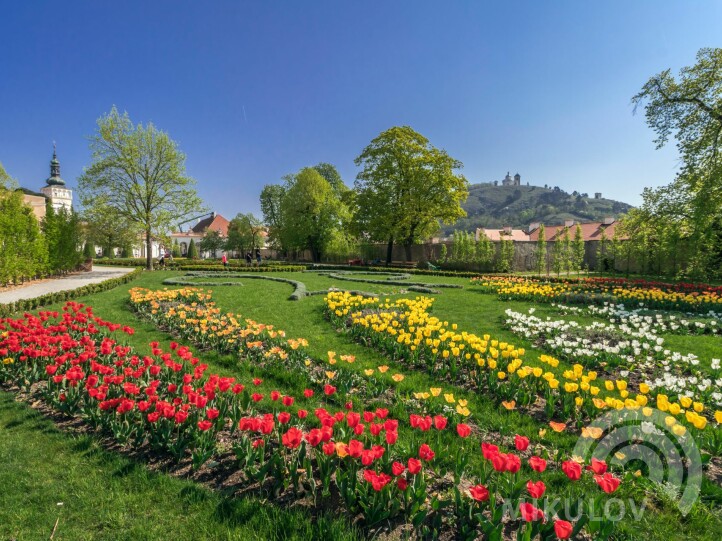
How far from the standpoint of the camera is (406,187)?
111 feet

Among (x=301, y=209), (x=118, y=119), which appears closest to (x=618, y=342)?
(x=118, y=119)

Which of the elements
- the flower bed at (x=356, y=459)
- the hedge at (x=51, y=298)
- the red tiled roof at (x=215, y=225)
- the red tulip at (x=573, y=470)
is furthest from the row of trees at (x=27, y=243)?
the red tiled roof at (x=215, y=225)

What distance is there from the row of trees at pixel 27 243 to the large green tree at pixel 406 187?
2359 cm

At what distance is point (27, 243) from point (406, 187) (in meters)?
27.5

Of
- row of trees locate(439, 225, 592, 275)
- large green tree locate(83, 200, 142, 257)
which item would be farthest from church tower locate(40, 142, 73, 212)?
row of trees locate(439, 225, 592, 275)

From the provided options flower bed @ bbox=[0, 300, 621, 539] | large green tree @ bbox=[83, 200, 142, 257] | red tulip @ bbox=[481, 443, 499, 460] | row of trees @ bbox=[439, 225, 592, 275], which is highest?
large green tree @ bbox=[83, 200, 142, 257]

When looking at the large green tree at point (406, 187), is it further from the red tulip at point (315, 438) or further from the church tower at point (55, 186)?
the church tower at point (55, 186)

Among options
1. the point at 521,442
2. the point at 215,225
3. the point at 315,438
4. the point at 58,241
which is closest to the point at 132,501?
the point at 315,438

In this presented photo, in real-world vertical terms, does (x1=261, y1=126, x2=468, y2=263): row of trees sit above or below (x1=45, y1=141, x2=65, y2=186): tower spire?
below

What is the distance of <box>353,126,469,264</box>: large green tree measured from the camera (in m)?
33.6

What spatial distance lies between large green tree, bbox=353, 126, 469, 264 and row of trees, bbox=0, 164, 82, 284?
2359cm

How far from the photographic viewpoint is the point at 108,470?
335cm

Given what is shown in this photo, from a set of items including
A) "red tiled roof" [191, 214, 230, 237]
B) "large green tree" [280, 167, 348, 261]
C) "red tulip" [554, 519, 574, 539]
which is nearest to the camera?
"red tulip" [554, 519, 574, 539]

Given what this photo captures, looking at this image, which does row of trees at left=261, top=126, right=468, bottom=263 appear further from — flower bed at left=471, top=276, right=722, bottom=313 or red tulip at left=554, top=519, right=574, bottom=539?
red tulip at left=554, top=519, right=574, bottom=539
